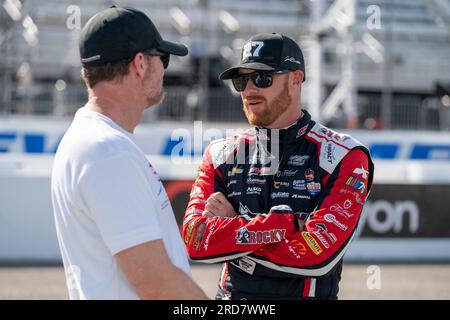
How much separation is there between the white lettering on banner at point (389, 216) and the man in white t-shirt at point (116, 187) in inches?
349

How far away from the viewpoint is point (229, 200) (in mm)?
3555

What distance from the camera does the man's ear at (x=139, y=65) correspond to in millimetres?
2617

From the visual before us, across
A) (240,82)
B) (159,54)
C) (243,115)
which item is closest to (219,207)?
(240,82)

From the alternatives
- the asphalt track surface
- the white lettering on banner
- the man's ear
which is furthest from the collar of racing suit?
the white lettering on banner

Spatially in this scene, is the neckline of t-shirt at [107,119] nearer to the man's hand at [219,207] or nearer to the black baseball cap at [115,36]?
the black baseball cap at [115,36]

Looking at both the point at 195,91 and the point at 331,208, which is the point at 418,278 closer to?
the point at 331,208

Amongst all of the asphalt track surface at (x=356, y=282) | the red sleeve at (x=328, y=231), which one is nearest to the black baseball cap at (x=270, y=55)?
the red sleeve at (x=328, y=231)

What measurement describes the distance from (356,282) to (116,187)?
740cm

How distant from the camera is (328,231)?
334 cm

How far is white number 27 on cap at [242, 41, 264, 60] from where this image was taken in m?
3.51

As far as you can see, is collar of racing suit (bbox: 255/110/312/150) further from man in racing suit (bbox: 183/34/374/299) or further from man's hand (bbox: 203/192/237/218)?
man's hand (bbox: 203/192/237/218)

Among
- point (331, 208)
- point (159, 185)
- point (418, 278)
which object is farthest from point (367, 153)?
point (418, 278)

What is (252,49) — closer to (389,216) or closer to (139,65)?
(139,65)
